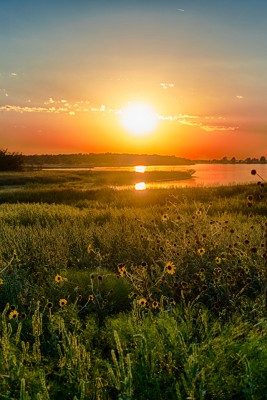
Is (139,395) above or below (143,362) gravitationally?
below

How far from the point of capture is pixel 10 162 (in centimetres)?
6391

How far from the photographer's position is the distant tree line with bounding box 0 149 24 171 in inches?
2468

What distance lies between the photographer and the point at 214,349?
359cm

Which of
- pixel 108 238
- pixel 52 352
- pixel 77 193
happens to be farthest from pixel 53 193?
pixel 52 352

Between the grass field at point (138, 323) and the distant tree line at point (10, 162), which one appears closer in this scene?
the grass field at point (138, 323)

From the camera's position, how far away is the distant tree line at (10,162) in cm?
6269

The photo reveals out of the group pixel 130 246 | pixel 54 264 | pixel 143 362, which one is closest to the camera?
pixel 143 362

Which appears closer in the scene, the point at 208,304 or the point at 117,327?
the point at 117,327

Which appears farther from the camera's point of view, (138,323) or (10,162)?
(10,162)

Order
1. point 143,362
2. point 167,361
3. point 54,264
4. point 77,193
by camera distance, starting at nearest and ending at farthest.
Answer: point 143,362 < point 167,361 < point 54,264 < point 77,193

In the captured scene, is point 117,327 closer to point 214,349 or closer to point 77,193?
point 214,349

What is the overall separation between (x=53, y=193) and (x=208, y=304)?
24.9 metres

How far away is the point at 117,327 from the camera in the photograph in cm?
436

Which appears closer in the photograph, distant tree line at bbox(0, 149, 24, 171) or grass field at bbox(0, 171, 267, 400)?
grass field at bbox(0, 171, 267, 400)
